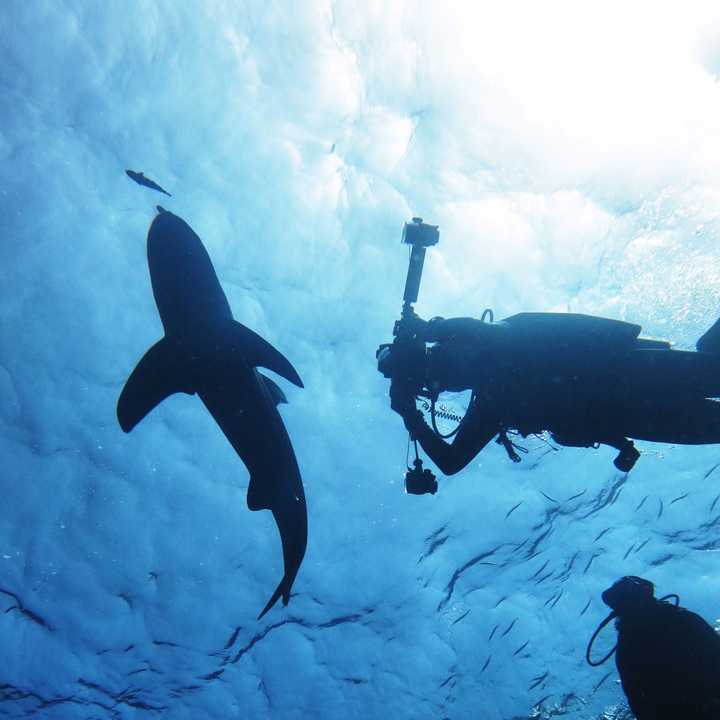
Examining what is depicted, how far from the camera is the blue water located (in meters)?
9.09

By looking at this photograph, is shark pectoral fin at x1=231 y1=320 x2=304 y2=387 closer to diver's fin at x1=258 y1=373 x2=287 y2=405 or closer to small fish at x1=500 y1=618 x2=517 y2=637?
diver's fin at x1=258 y1=373 x2=287 y2=405

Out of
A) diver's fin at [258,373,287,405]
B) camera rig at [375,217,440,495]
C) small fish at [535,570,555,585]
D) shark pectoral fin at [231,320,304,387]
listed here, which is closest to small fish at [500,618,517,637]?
small fish at [535,570,555,585]

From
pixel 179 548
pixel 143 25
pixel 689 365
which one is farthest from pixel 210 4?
pixel 179 548

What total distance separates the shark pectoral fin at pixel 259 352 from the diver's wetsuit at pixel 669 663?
388 centimetres

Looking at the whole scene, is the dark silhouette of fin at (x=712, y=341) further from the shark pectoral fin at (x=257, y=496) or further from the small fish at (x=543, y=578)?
the small fish at (x=543, y=578)

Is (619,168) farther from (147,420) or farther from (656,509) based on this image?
(147,420)

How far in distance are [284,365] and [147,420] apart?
702 cm

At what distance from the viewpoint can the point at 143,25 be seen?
8.77 metres

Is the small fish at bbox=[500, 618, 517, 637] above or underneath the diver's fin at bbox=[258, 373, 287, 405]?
underneath

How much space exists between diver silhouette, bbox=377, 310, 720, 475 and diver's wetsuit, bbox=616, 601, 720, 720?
1.32 meters

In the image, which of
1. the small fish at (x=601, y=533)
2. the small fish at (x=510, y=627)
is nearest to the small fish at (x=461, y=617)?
the small fish at (x=510, y=627)

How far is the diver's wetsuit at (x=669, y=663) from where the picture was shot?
3.78m

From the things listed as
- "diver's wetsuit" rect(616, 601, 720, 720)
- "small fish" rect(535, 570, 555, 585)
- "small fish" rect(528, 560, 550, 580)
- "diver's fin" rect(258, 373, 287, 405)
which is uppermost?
"small fish" rect(528, 560, 550, 580)

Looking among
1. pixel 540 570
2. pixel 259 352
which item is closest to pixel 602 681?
pixel 540 570
